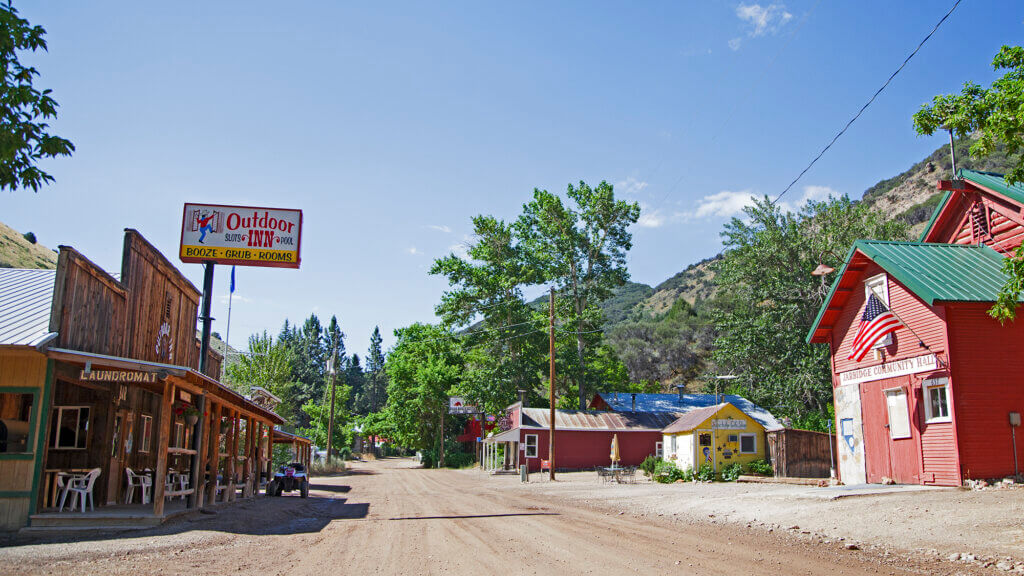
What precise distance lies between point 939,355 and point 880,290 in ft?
9.99

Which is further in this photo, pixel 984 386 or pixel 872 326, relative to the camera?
pixel 872 326

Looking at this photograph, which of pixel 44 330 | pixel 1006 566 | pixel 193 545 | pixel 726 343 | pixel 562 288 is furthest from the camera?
pixel 562 288

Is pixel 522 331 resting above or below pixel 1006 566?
above

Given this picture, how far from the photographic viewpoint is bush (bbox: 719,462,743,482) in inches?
1005

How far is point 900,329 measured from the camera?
1809 centimetres

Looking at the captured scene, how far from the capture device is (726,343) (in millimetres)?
42469

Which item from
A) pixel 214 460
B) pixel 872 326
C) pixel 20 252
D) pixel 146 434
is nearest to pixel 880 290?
pixel 872 326

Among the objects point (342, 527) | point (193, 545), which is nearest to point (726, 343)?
point (342, 527)

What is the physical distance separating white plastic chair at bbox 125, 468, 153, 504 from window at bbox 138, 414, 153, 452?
1.16 meters

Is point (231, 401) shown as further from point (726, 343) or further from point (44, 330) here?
point (726, 343)

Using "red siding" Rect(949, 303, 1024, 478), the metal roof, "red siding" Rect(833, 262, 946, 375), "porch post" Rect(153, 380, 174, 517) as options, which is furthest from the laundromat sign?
"red siding" Rect(949, 303, 1024, 478)

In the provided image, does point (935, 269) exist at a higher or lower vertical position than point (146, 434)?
higher

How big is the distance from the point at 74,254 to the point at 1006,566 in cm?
1508

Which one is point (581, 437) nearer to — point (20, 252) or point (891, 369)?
point (891, 369)
